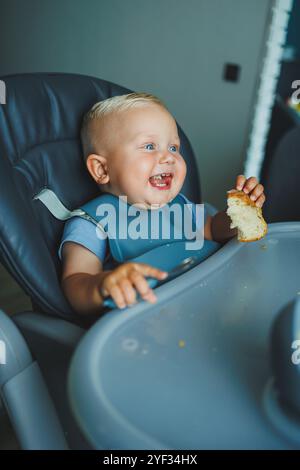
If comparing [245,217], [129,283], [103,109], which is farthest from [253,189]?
[129,283]

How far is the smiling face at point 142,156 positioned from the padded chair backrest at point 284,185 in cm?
97

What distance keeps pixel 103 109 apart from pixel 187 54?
144 cm

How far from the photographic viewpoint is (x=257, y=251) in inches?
39.5

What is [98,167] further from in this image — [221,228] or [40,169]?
[221,228]

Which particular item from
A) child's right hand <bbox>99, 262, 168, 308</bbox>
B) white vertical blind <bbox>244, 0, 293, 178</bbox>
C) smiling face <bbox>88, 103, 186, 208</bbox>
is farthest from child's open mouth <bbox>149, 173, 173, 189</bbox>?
white vertical blind <bbox>244, 0, 293, 178</bbox>

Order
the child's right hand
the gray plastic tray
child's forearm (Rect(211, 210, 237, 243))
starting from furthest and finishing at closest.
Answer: child's forearm (Rect(211, 210, 237, 243))
the child's right hand
the gray plastic tray

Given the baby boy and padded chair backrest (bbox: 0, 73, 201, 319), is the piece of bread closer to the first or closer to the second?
the baby boy

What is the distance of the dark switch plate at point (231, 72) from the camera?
2301mm

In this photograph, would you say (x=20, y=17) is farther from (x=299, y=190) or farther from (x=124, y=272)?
(x=124, y=272)

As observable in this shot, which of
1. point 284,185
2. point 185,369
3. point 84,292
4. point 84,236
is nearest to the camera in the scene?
point 185,369

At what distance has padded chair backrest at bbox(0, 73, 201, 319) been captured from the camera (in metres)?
0.89

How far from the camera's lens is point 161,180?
1.03m

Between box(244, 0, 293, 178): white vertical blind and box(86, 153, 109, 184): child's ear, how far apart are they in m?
1.48
